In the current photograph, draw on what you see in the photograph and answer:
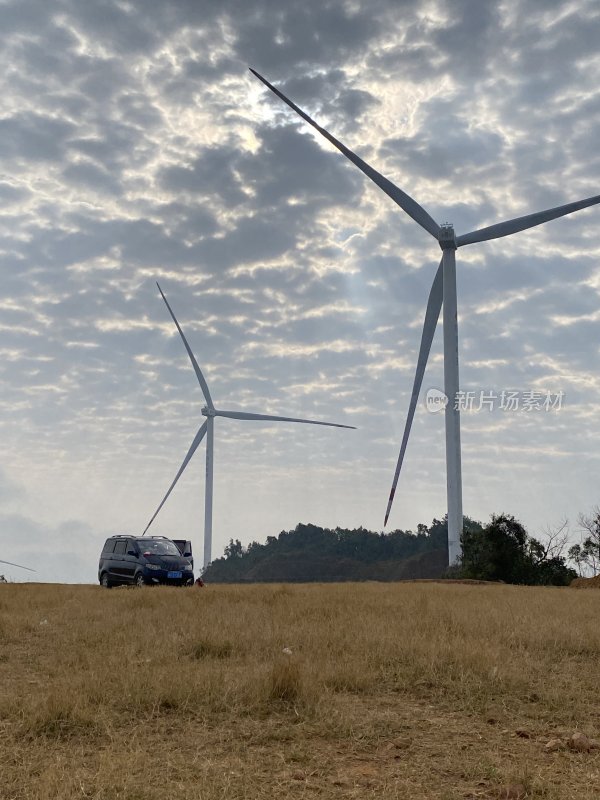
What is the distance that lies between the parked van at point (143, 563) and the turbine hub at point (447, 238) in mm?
28735

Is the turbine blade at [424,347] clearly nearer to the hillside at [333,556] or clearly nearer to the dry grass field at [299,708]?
the dry grass field at [299,708]

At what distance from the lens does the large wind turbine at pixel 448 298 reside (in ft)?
156

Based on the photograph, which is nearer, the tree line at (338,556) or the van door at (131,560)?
the van door at (131,560)

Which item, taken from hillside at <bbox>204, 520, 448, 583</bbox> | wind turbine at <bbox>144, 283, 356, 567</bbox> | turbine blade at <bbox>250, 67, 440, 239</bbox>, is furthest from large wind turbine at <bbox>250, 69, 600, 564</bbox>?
hillside at <bbox>204, 520, 448, 583</bbox>

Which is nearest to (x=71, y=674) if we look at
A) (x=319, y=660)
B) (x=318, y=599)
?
(x=319, y=660)

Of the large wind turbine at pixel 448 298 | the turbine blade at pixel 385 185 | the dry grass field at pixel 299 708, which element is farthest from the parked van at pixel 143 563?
the turbine blade at pixel 385 185

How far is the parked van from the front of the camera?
96.3 feet

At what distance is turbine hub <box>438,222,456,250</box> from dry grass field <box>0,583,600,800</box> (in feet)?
120

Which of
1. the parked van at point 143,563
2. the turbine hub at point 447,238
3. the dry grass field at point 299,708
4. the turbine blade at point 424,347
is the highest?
the turbine hub at point 447,238

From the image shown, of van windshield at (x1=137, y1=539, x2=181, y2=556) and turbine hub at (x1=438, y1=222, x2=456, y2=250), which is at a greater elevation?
turbine hub at (x1=438, y1=222, x2=456, y2=250)

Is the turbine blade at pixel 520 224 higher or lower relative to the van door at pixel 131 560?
higher

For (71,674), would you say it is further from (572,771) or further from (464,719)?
(572,771)

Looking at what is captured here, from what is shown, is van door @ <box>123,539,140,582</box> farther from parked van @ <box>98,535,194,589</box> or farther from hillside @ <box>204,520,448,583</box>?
hillside @ <box>204,520,448,583</box>

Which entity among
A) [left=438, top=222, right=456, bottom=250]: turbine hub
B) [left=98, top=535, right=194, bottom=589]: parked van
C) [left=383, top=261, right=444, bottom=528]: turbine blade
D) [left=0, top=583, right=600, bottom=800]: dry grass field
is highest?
[left=438, top=222, right=456, bottom=250]: turbine hub
